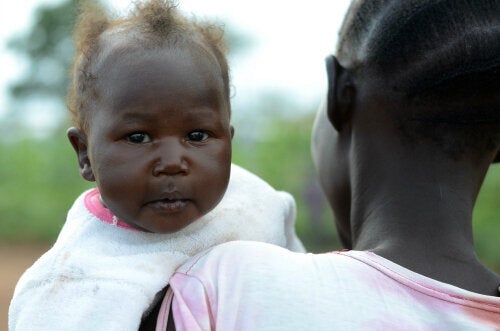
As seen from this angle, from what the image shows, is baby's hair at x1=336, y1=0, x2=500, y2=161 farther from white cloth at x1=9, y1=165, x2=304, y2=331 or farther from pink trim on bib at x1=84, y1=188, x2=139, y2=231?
pink trim on bib at x1=84, y1=188, x2=139, y2=231

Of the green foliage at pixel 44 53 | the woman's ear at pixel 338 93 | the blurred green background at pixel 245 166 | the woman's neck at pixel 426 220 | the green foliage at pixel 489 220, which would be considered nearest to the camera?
the woman's neck at pixel 426 220

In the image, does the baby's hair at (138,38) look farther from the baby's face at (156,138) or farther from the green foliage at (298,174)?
the green foliage at (298,174)

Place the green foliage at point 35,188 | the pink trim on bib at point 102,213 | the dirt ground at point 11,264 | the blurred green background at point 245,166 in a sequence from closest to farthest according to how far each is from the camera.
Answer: the pink trim on bib at point 102,213, the dirt ground at point 11,264, the blurred green background at point 245,166, the green foliage at point 35,188

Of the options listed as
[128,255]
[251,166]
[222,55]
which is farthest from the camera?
[251,166]

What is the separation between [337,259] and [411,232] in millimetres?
207

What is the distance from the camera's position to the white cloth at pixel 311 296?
57.7 inches

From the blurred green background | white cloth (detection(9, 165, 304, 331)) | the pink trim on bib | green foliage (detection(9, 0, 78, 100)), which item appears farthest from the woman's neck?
green foliage (detection(9, 0, 78, 100))

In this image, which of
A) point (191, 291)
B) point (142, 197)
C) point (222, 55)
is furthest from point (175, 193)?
point (222, 55)

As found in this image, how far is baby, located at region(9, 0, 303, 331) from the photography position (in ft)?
5.10

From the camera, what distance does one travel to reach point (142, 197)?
64.6 inches

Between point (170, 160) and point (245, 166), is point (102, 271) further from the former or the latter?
point (245, 166)

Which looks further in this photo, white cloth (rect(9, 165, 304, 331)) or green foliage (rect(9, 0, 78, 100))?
green foliage (rect(9, 0, 78, 100))

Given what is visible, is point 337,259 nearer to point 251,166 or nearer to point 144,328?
point 144,328

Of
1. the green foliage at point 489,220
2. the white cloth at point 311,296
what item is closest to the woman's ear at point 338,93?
the white cloth at point 311,296
